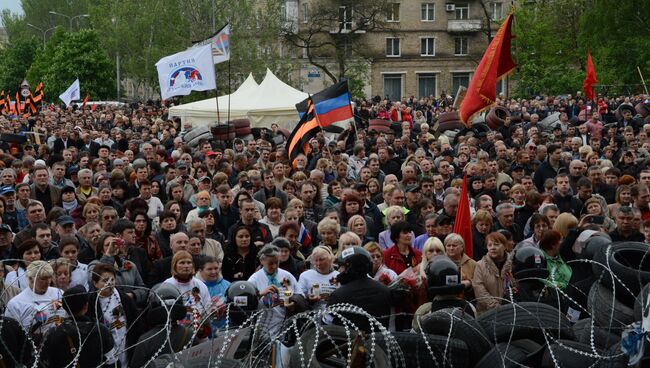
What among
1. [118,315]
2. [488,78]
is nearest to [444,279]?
[118,315]

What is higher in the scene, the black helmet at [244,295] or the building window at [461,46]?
the building window at [461,46]

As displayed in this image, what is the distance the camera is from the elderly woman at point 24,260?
9.46 meters

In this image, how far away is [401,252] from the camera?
1079 cm

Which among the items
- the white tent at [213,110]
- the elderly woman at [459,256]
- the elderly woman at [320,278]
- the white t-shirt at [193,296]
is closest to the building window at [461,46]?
the white tent at [213,110]

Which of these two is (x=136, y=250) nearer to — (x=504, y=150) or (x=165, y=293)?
(x=165, y=293)

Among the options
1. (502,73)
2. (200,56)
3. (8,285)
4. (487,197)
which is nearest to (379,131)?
(200,56)

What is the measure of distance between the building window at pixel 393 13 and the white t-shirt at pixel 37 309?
238 feet

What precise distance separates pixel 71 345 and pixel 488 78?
926 centimetres

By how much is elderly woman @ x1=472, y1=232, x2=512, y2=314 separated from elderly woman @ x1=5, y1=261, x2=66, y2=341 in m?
3.42

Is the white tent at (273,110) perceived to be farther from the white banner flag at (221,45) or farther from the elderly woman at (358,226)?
the elderly woman at (358,226)

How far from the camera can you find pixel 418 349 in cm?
732

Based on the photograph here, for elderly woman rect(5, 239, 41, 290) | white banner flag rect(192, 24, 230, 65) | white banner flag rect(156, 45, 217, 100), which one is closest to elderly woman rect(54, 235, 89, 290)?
elderly woman rect(5, 239, 41, 290)

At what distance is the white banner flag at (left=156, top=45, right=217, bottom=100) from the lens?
24.7m

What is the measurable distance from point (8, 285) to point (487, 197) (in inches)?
255
